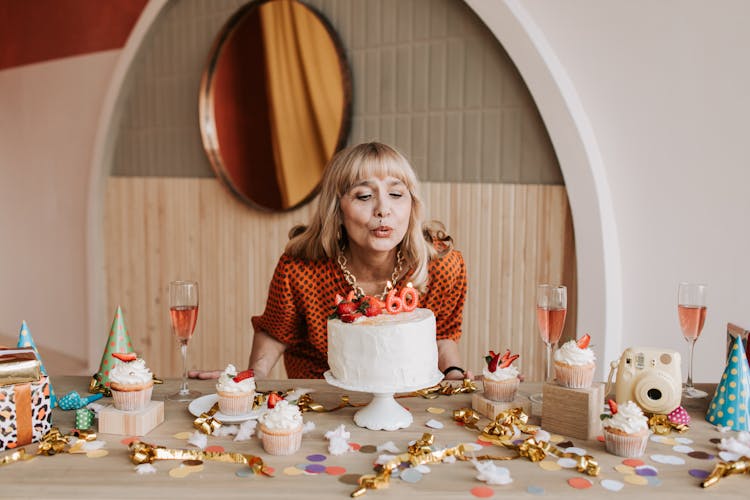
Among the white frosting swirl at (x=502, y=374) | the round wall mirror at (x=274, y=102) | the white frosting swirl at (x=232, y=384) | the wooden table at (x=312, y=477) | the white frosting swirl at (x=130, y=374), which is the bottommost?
the wooden table at (x=312, y=477)

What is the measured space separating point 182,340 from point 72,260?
298 cm

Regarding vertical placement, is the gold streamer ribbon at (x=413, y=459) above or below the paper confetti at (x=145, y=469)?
above

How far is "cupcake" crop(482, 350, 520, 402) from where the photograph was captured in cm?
130

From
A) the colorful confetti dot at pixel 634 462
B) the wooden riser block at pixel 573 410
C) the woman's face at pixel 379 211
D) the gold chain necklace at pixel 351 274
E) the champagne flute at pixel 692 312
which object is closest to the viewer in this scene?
the colorful confetti dot at pixel 634 462

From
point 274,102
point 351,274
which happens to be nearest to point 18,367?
point 351,274

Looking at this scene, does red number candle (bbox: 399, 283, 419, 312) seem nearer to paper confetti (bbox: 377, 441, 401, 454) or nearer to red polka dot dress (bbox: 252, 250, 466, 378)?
paper confetti (bbox: 377, 441, 401, 454)

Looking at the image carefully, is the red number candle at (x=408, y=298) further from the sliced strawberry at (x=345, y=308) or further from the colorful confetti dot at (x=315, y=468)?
the colorful confetti dot at (x=315, y=468)

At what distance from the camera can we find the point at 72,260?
4016 millimetres

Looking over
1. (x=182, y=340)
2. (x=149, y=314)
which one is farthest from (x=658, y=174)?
(x=149, y=314)

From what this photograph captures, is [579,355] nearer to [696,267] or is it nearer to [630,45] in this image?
[696,267]

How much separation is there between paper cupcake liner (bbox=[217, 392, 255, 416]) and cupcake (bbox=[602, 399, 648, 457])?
65 centimetres

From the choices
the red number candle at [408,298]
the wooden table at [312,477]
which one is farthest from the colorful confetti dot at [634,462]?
the red number candle at [408,298]

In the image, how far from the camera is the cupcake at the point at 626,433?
1.08 meters

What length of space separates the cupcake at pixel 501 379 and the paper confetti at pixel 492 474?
0.91 ft
